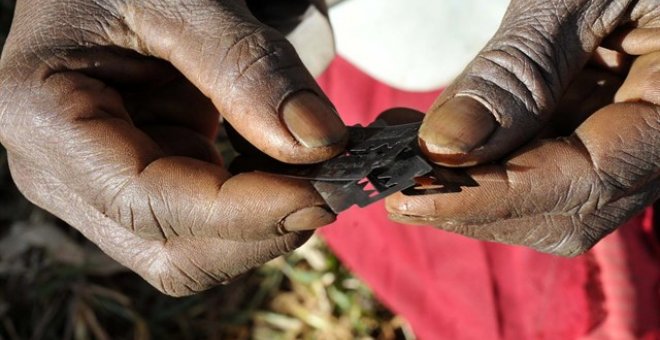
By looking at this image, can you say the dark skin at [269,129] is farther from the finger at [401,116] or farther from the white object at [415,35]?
the white object at [415,35]

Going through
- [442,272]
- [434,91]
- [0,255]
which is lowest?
[0,255]

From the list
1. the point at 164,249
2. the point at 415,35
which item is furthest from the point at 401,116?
the point at 415,35

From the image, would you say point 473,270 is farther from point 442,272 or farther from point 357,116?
point 357,116

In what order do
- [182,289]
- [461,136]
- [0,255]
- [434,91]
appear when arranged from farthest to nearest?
1. [0,255]
2. [434,91]
3. [182,289]
4. [461,136]

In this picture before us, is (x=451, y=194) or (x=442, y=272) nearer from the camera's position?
(x=451, y=194)

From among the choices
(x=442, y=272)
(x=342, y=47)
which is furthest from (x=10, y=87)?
(x=442, y=272)

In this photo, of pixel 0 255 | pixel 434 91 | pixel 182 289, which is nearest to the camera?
pixel 182 289
